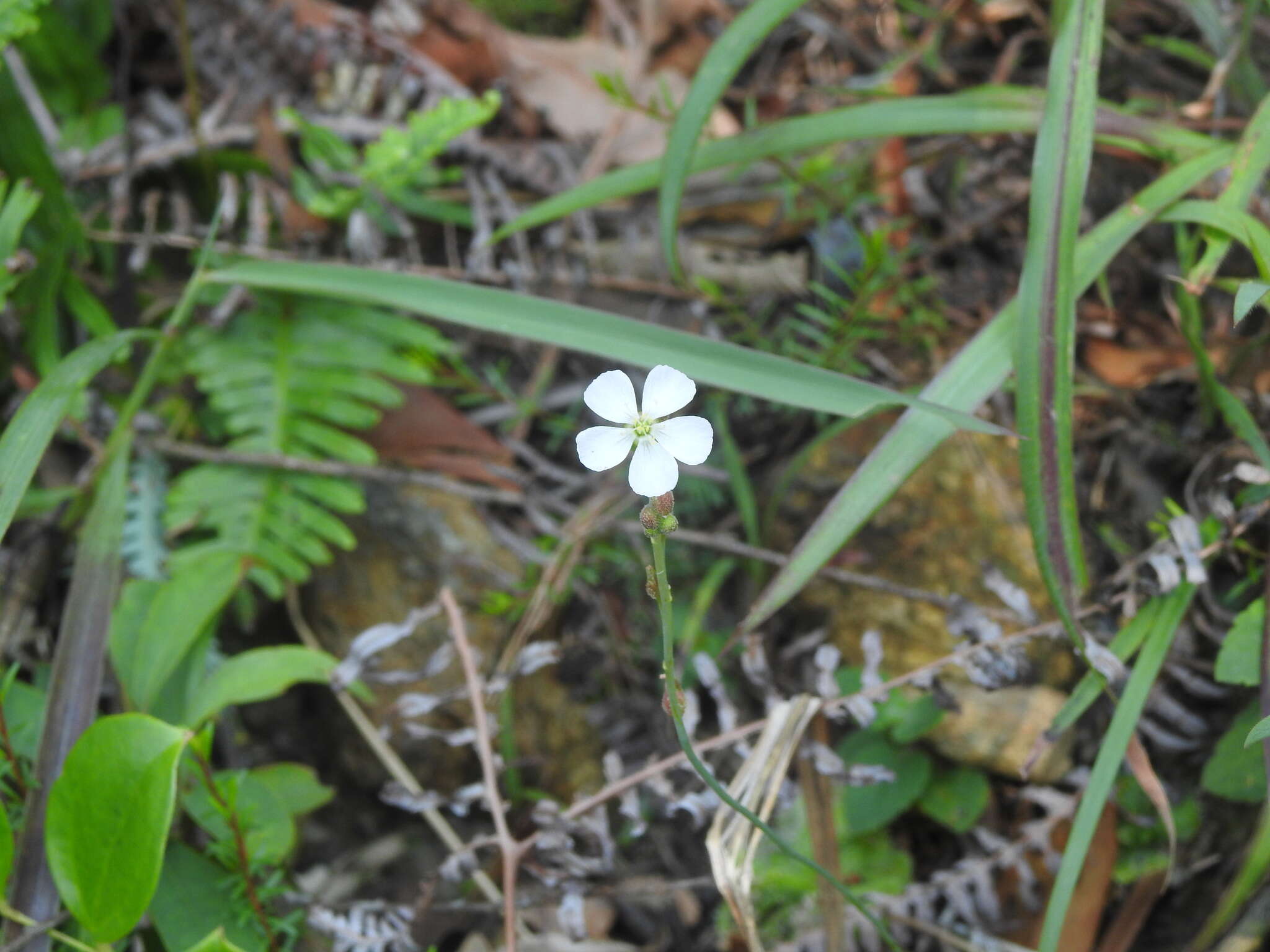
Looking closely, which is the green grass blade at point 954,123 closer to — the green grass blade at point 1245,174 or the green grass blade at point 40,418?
the green grass blade at point 1245,174

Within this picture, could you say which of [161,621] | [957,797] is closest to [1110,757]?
[957,797]

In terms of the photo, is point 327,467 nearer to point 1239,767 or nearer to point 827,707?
point 827,707

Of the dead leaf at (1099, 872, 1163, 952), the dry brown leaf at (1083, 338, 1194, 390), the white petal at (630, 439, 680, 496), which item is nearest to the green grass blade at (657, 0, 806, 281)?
the white petal at (630, 439, 680, 496)

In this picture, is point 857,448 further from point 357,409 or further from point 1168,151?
point 357,409

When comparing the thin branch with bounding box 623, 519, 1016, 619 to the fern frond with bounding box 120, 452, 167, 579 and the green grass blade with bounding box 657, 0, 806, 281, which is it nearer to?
the green grass blade with bounding box 657, 0, 806, 281

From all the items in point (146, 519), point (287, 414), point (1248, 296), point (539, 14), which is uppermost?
point (539, 14)

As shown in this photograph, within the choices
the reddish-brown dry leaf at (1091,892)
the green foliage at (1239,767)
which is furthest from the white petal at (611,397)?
the reddish-brown dry leaf at (1091,892)
